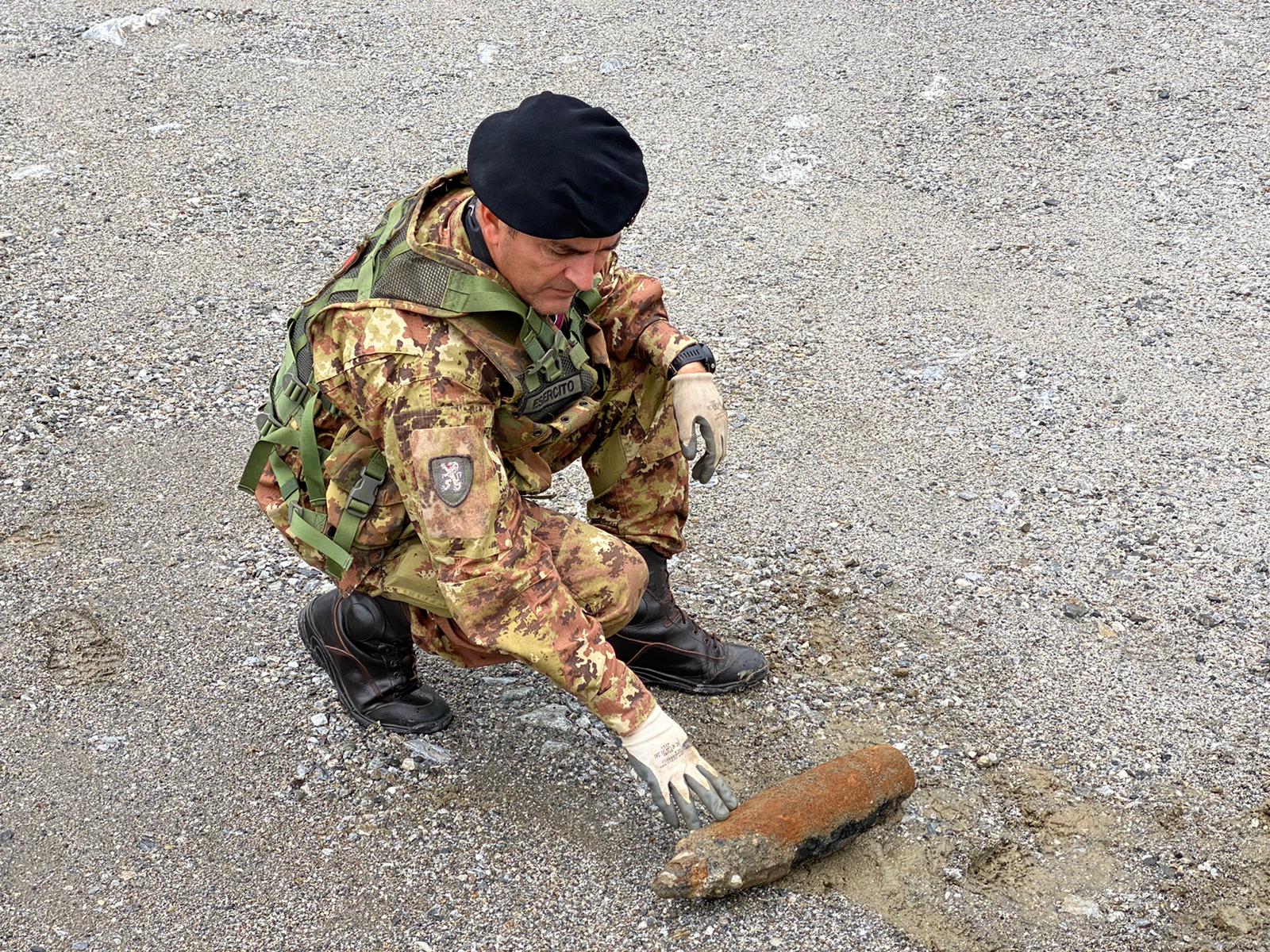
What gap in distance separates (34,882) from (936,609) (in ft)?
8.44

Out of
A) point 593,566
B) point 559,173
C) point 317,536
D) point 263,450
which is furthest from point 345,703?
point 559,173

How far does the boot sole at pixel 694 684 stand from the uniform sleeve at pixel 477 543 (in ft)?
2.89

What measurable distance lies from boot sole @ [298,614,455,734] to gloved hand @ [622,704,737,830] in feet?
2.86

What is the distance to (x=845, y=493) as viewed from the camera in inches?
173

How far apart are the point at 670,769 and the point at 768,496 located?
74.0 inches

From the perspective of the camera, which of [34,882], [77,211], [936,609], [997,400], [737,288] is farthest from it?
[77,211]

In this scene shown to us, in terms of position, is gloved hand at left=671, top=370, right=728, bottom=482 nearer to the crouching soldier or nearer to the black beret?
the crouching soldier

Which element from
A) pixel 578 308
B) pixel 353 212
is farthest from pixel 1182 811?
pixel 353 212

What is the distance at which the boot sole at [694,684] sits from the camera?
3535 mm

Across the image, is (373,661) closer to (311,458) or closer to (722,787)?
(311,458)

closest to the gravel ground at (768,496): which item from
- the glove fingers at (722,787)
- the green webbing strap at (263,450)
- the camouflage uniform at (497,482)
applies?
the glove fingers at (722,787)

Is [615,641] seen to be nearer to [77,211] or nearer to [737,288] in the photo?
[737,288]

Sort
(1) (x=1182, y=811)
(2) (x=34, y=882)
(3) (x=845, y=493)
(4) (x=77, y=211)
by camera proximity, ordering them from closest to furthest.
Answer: (2) (x=34, y=882) → (1) (x=1182, y=811) → (3) (x=845, y=493) → (4) (x=77, y=211)

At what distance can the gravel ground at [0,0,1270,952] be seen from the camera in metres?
2.96
